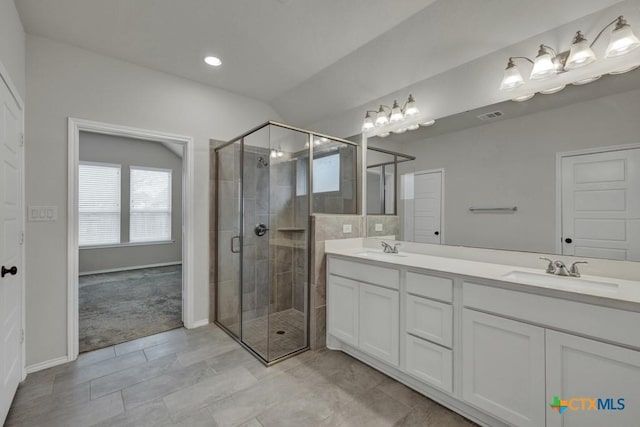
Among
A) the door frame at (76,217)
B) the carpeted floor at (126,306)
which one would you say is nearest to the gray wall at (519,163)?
the door frame at (76,217)

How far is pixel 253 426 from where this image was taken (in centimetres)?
161

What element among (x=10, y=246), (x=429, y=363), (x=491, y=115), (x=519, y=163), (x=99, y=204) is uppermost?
(x=491, y=115)

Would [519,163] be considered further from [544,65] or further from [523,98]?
[544,65]

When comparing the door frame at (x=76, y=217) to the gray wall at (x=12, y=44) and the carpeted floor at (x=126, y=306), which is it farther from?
the gray wall at (x=12, y=44)

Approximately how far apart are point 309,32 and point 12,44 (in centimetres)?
202

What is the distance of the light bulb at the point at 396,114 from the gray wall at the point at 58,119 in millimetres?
2208

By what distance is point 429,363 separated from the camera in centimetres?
178

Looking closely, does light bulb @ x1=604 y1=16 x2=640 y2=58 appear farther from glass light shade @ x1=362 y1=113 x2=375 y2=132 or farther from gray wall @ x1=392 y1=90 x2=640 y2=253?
glass light shade @ x1=362 y1=113 x2=375 y2=132

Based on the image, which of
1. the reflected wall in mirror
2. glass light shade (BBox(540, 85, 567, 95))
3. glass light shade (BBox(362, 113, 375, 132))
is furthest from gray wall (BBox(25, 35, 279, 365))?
glass light shade (BBox(540, 85, 567, 95))

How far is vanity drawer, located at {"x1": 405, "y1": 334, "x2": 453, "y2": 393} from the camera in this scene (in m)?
1.68

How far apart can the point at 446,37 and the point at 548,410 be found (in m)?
2.38

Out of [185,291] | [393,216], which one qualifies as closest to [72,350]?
[185,291]

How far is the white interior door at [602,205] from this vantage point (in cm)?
150

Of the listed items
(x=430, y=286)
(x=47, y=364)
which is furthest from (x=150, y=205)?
(x=430, y=286)
